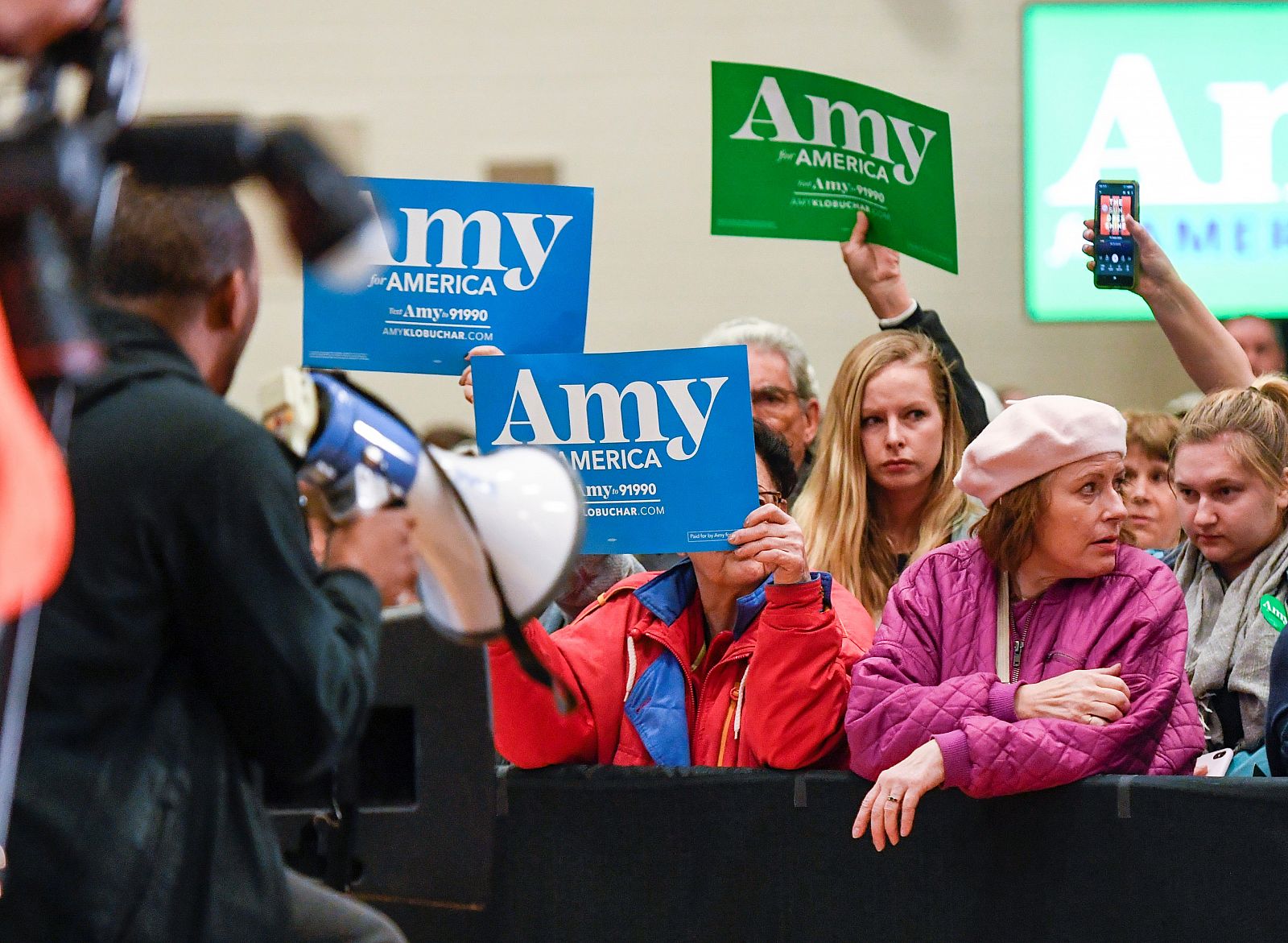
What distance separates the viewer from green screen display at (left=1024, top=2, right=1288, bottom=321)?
554 centimetres

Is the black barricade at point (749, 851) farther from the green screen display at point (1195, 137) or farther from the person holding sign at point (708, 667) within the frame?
the green screen display at point (1195, 137)

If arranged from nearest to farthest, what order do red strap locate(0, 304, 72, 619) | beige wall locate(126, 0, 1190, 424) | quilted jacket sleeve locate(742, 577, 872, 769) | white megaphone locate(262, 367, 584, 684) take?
red strap locate(0, 304, 72, 619), white megaphone locate(262, 367, 584, 684), quilted jacket sleeve locate(742, 577, 872, 769), beige wall locate(126, 0, 1190, 424)

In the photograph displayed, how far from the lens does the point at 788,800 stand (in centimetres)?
269

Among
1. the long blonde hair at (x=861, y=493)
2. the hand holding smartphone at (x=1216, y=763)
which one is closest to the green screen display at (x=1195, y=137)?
the long blonde hair at (x=861, y=493)

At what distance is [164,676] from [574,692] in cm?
117

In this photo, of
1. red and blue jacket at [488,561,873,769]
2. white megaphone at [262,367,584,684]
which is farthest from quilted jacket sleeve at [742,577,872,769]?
white megaphone at [262,367,584,684]

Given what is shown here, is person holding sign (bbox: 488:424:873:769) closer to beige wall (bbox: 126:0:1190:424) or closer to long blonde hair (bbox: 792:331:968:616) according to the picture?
long blonde hair (bbox: 792:331:968:616)

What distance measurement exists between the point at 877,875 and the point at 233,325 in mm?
1477

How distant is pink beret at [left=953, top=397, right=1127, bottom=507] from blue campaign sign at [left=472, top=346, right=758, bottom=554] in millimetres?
412

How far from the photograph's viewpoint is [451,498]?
5.85 ft

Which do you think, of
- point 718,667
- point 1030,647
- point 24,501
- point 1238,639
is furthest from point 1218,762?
point 24,501

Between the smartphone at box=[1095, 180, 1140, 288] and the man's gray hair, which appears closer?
the smartphone at box=[1095, 180, 1140, 288]

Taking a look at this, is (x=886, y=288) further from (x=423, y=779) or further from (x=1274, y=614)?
(x=423, y=779)

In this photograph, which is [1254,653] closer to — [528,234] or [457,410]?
[528,234]
